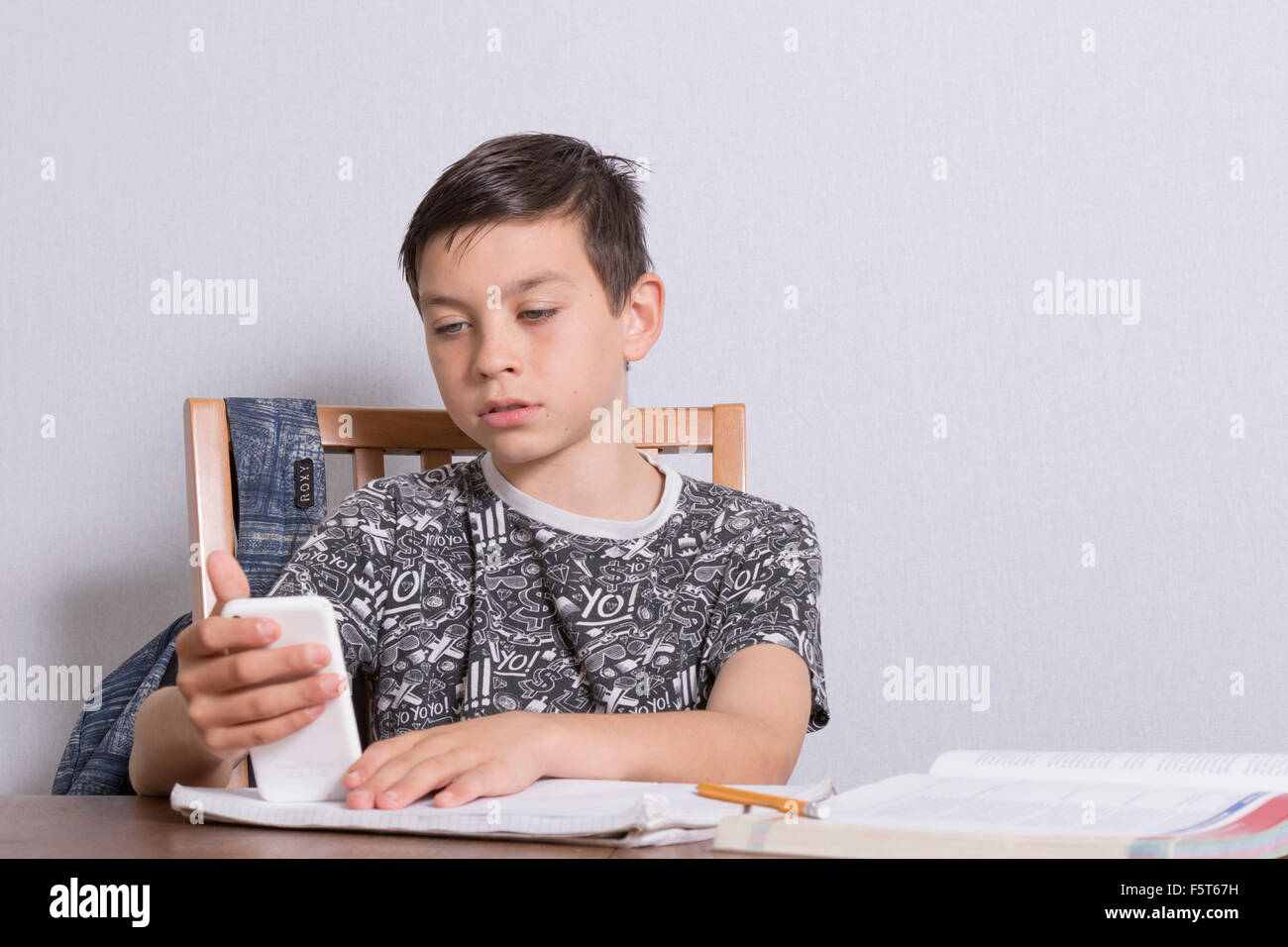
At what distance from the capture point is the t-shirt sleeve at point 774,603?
3.06 feet

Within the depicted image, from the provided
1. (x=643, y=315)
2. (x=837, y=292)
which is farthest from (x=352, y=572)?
(x=837, y=292)

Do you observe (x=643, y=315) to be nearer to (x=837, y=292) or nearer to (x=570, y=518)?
→ (x=570, y=518)

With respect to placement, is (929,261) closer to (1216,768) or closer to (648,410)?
(648,410)

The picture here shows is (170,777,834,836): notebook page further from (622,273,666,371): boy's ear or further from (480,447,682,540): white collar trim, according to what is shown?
(622,273,666,371): boy's ear

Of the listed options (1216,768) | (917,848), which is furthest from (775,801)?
(1216,768)

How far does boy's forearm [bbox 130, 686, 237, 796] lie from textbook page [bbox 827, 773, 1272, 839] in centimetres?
40

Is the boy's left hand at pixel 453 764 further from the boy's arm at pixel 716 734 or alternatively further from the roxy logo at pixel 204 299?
the roxy logo at pixel 204 299

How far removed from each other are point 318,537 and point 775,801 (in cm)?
54

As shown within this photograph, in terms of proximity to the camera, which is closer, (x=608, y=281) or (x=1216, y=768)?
(x=1216, y=768)

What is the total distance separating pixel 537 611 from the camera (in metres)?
0.98

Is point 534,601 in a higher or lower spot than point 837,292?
lower

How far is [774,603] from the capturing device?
96cm

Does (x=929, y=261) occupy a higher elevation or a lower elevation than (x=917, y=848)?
higher
